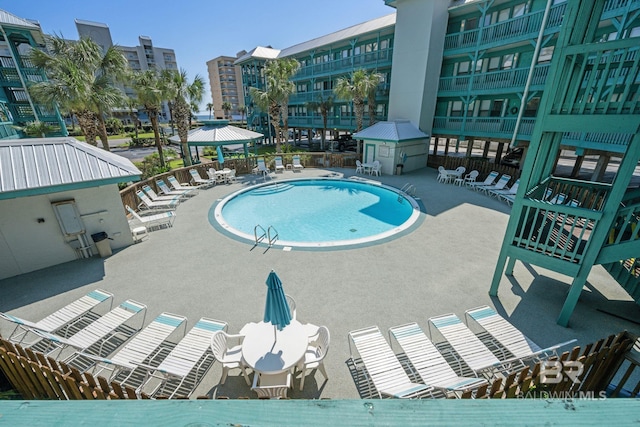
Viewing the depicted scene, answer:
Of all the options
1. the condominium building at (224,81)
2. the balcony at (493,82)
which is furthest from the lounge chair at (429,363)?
the condominium building at (224,81)

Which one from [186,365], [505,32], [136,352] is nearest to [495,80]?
[505,32]

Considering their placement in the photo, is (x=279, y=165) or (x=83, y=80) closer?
(x=83, y=80)

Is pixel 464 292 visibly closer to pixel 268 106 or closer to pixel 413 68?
pixel 413 68

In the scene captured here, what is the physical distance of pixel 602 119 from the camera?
5.21 meters

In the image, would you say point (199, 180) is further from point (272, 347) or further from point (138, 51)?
point (138, 51)

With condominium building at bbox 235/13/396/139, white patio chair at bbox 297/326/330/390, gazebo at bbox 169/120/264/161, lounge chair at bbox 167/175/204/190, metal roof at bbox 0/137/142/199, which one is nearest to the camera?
white patio chair at bbox 297/326/330/390

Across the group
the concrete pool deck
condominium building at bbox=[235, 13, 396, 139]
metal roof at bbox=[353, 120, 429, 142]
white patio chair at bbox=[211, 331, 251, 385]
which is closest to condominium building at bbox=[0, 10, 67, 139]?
condominium building at bbox=[235, 13, 396, 139]

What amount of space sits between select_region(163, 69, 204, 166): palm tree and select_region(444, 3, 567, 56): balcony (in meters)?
19.5

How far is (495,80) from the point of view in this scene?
61.4 ft

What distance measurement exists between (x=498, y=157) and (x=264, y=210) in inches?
848

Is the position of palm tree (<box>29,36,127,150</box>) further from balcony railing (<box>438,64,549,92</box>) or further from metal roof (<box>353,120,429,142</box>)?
balcony railing (<box>438,64,549,92</box>)

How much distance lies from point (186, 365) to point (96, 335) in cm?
242

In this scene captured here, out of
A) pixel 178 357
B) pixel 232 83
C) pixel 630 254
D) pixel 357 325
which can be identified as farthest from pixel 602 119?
pixel 232 83

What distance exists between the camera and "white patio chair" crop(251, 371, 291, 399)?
4.46 meters
